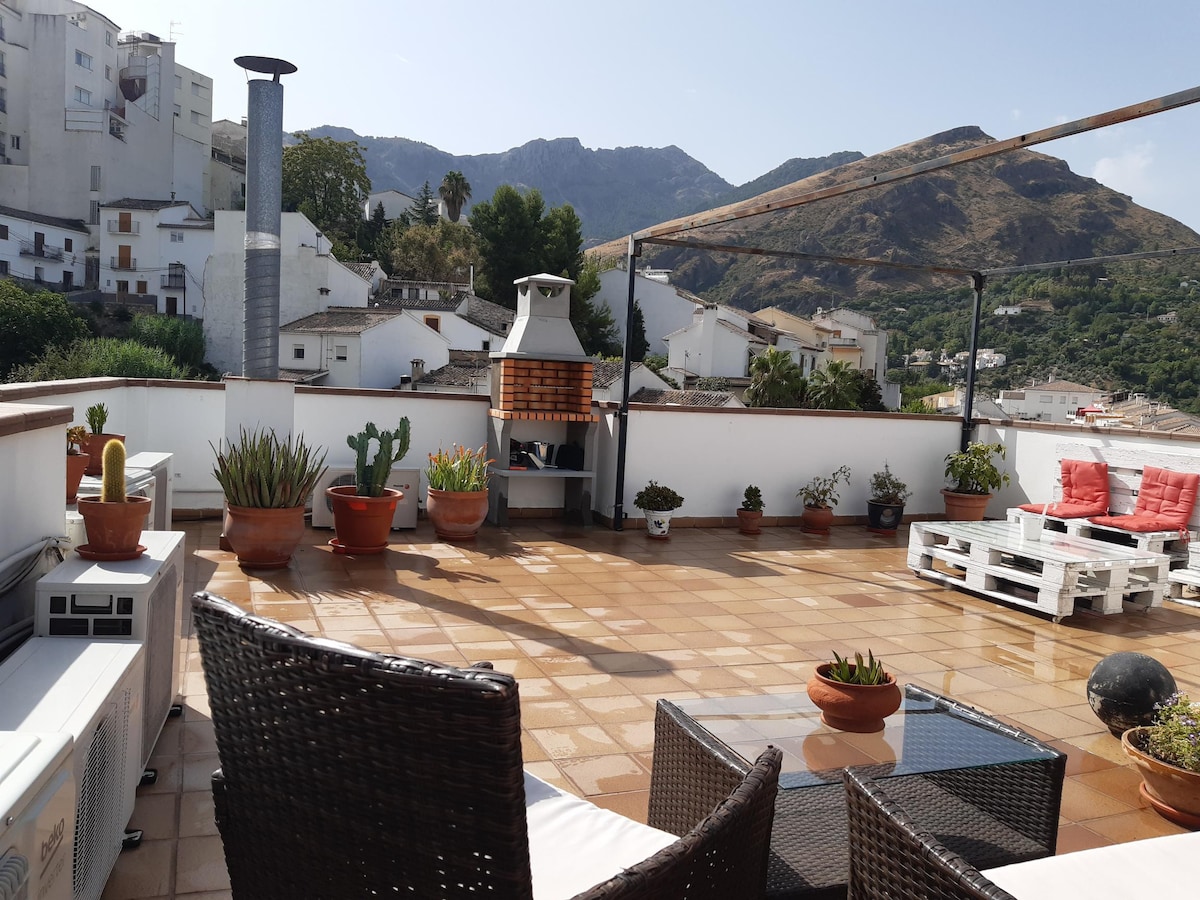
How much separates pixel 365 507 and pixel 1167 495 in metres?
5.75

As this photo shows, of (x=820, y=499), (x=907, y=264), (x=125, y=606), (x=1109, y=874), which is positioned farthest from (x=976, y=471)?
(x=125, y=606)

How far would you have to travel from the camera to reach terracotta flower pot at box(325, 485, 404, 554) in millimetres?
5922

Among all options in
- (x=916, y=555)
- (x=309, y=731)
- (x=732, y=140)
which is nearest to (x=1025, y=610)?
(x=916, y=555)

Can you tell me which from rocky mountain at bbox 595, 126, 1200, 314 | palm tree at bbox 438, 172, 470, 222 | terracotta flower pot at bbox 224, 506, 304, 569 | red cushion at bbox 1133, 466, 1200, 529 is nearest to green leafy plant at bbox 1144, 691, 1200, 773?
red cushion at bbox 1133, 466, 1200, 529

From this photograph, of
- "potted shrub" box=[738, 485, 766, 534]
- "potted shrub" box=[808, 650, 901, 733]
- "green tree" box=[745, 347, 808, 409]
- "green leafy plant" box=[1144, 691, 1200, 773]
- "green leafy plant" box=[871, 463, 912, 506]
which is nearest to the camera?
"potted shrub" box=[808, 650, 901, 733]

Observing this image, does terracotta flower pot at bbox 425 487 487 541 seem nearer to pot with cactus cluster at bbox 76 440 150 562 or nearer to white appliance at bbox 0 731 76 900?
pot with cactus cluster at bbox 76 440 150 562

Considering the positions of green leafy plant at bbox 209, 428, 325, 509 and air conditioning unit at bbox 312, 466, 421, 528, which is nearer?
green leafy plant at bbox 209, 428, 325, 509

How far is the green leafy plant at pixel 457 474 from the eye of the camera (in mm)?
6707

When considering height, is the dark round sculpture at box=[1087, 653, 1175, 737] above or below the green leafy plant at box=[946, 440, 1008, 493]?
below

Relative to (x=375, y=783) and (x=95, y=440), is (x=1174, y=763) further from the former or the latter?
(x=95, y=440)

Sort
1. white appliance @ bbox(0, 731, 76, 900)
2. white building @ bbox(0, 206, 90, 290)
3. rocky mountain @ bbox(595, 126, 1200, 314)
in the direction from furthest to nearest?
rocky mountain @ bbox(595, 126, 1200, 314) < white building @ bbox(0, 206, 90, 290) < white appliance @ bbox(0, 731, 76, 900)

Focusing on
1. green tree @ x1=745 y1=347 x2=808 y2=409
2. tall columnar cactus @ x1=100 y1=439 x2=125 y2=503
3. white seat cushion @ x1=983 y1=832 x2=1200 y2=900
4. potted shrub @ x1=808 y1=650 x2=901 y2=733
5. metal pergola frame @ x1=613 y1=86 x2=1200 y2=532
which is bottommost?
white seat cushion @ x1=983 y1=832 x2=1200 y2=900

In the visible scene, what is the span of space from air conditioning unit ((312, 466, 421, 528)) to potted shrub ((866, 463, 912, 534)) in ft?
13.0

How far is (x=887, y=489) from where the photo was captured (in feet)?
27.0
